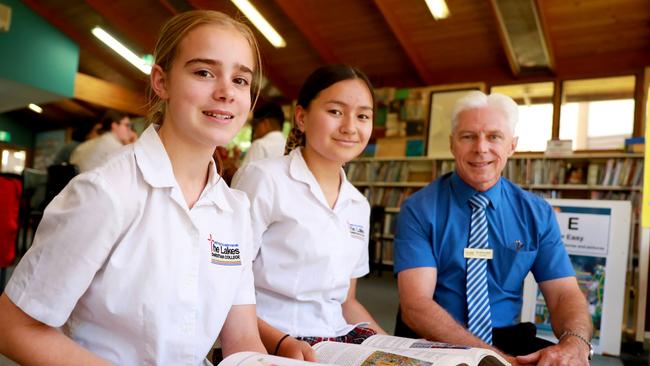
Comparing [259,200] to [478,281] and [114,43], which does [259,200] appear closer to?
[478,281]

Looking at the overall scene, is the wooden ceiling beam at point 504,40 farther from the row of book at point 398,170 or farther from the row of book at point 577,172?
the row of book at point 398,170

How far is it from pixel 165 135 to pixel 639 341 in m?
3.52

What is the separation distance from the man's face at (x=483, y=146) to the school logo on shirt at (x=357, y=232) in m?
0.46

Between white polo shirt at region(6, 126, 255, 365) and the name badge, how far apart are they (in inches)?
34.0

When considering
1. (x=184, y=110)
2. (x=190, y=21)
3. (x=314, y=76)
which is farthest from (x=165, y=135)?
(x=314, y=76)

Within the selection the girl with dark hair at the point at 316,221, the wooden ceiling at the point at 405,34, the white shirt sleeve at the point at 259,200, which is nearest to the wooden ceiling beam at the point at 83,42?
the wooden ceiling at the point at 405,34

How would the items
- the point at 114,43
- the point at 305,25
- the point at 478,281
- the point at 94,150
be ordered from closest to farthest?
the point at 478,281 → the point at 94,150 → the point at 305,25 → the point at 114,43

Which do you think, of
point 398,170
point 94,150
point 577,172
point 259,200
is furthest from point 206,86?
point 398,170

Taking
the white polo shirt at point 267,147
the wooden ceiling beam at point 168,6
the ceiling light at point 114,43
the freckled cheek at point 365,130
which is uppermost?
the wooden ceiling beam at point 168,6

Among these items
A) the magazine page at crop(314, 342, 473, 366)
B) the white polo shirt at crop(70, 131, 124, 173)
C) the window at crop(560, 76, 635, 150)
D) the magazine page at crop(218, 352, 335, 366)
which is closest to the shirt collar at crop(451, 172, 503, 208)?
the magazine page at crop(314, 342, 473, 366)

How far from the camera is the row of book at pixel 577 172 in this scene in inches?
226

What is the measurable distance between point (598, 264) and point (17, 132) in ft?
51.9

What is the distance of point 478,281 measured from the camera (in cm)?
152

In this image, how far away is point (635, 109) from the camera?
6055 mm
